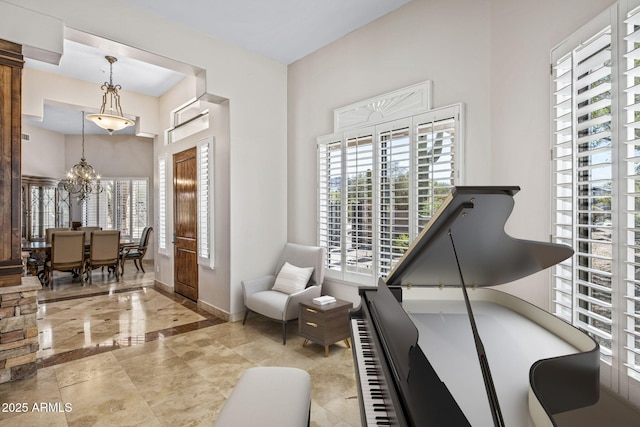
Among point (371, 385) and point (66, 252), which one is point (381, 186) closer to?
point (371, 385)

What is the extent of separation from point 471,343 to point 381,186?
200 centimetres

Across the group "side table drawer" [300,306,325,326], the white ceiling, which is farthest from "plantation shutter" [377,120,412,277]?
the white ceiling

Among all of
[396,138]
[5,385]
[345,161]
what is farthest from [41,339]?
[396,138]

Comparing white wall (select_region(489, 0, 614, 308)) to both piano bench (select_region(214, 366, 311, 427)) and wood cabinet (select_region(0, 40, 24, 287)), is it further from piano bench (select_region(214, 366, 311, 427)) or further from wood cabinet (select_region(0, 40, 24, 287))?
wood cabinet (select_region(0, 40, 24, 287))

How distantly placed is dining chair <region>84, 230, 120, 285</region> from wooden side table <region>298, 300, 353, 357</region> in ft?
16.4

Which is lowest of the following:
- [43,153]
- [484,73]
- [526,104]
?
[526,104]

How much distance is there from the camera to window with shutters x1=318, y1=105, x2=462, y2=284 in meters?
2.88

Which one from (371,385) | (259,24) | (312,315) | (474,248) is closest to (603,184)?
(474,248)

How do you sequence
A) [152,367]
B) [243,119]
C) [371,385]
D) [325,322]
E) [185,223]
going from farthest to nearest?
[185,223] < [243,119] < [325,322] < [152,367] < [371,385]

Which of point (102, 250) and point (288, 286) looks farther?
point (102, 250)

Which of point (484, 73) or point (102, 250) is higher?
point (484, 73)

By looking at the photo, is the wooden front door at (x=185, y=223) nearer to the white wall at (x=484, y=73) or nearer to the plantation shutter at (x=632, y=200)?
the white wall at (x=484, y=73)

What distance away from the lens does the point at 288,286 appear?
3756 millimetres

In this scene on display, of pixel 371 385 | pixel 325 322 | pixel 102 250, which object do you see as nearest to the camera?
pixel 371 385
